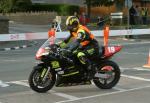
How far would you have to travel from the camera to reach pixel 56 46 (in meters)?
10.5

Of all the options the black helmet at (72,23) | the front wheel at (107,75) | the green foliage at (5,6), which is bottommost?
the front wheel at (107,75)

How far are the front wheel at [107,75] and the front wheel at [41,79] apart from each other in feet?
3.65

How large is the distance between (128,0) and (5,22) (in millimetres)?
9254

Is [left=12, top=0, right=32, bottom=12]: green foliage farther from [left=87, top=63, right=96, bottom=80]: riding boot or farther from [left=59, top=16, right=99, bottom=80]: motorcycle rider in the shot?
[left=87, top=63, right=96, bottom=80]: riding boot

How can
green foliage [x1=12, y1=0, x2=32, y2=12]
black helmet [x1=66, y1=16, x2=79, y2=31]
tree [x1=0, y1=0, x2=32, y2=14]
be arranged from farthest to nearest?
green foliage [x1=12, y1=0, x2=32, y2=12], tree [x1=0, y1=0, x2=32, y2=14], black helmet [x1=66, y1=16, x2=79, y2=31]

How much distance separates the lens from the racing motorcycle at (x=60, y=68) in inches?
408

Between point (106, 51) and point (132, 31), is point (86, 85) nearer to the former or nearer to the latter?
point (106, 51)

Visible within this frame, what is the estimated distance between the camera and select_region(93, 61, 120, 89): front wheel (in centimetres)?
1110

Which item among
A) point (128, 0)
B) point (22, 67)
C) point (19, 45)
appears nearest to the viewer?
→ point (22, 67)

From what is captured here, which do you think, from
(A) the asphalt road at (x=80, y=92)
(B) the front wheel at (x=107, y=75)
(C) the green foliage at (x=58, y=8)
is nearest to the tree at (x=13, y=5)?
(C) the green foliage at (x=58, y=8)

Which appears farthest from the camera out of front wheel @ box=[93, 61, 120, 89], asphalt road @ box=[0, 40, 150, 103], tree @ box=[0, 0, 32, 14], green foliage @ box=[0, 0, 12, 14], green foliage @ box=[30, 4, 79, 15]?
green foliage @ box=[30, 4, 79, 15]

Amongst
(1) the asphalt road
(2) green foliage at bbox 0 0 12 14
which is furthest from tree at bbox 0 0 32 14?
(1) the asphalt road

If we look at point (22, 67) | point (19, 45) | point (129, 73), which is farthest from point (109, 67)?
point (19, 45)

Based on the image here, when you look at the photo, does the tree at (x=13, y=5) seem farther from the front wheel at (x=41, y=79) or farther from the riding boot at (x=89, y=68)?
the front wheel at (x=41, y=79)
